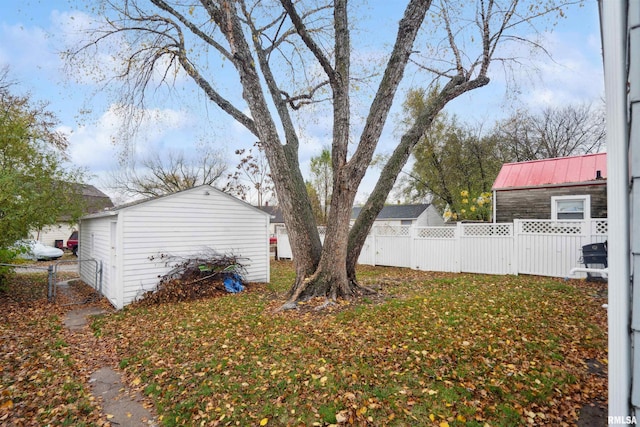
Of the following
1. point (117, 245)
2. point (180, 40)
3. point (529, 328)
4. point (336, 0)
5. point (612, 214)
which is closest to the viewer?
point (612, 214)

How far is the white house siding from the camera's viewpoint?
753cm

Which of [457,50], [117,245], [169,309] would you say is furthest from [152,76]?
[457,50]

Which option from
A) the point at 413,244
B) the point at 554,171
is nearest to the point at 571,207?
the point at 554,171

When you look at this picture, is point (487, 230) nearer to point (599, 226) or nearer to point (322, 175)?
point (599, 226)

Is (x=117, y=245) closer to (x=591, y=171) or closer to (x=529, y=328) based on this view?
(x=529, y=328)

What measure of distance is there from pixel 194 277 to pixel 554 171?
42.4ft

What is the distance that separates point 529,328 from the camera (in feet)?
14.5

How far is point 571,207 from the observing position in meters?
11.0

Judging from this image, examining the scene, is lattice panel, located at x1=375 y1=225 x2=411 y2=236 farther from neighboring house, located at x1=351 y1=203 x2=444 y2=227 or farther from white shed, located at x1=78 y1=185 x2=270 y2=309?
neighboring house, located at x1=351 y1=203 x2=444 y2=227

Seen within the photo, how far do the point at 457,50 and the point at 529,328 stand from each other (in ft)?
18.0

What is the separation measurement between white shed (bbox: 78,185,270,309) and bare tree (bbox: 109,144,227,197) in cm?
1452

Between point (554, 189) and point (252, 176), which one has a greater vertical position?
point (252, 176)

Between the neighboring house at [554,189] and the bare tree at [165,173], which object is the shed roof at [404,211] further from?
the bare tree at [165,173]

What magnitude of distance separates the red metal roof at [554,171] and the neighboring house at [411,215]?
881cm
